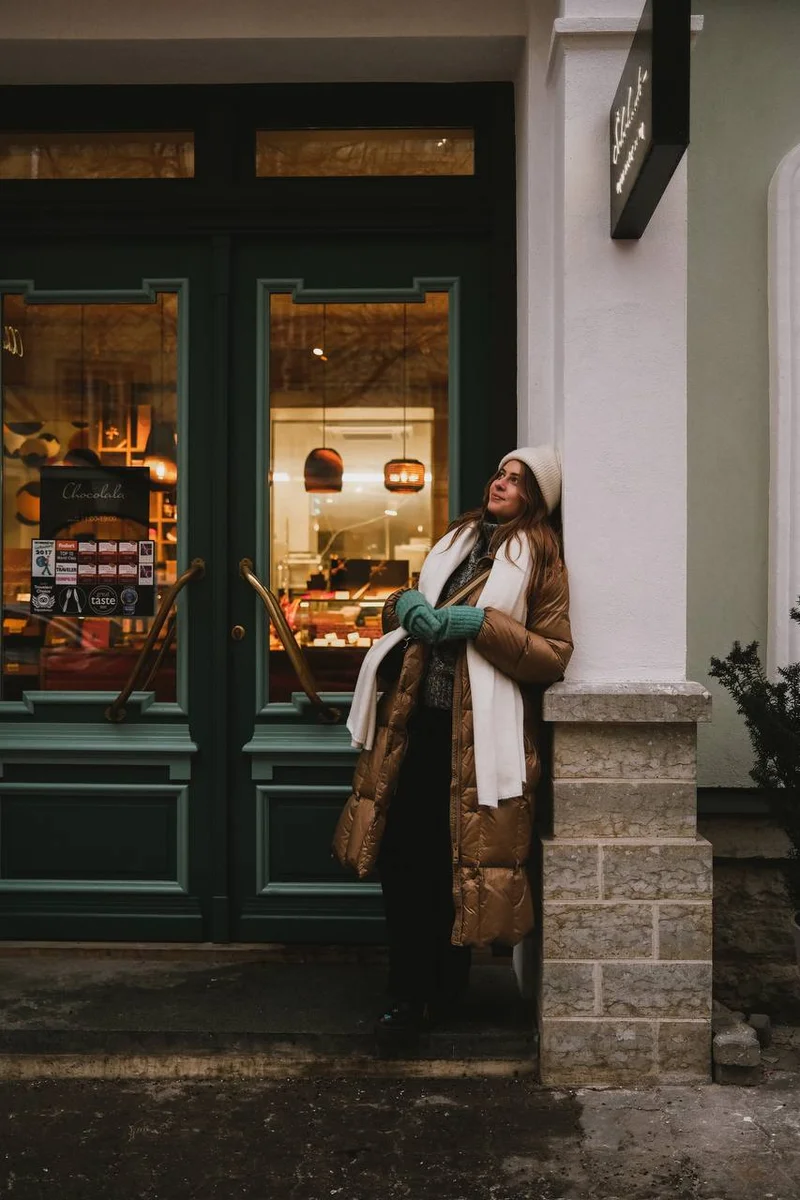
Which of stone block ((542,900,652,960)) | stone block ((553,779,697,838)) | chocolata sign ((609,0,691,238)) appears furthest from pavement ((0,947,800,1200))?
chocolata sign ((609,0,691,238))

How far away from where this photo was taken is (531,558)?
375 centimetres

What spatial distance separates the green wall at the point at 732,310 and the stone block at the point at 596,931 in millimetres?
1028

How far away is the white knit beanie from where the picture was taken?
3785mm

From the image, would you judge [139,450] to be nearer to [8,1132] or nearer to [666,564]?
[666,564]

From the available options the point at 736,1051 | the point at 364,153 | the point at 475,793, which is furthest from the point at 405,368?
the point at 736,1051

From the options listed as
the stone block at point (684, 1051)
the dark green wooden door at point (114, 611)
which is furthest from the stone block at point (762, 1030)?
the dark green wooden door at point (114, 611)

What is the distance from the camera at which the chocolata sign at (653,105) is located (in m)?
2.96

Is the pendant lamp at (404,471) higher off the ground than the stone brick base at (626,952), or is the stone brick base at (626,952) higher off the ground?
the pendant lamp at (404,471)

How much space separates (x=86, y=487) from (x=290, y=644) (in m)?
1.12

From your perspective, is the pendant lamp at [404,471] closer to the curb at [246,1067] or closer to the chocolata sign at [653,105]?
the chocolata sign at [653,105]

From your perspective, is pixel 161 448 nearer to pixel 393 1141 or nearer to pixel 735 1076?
pixel 393 1141

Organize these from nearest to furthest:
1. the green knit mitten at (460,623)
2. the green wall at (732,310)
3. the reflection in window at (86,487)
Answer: the green knit mitten at (460,623), the green wall at (732,310), the reflection in window at (86,487)

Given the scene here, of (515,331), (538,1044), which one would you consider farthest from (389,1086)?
(515,331)

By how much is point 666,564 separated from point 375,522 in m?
1.42
